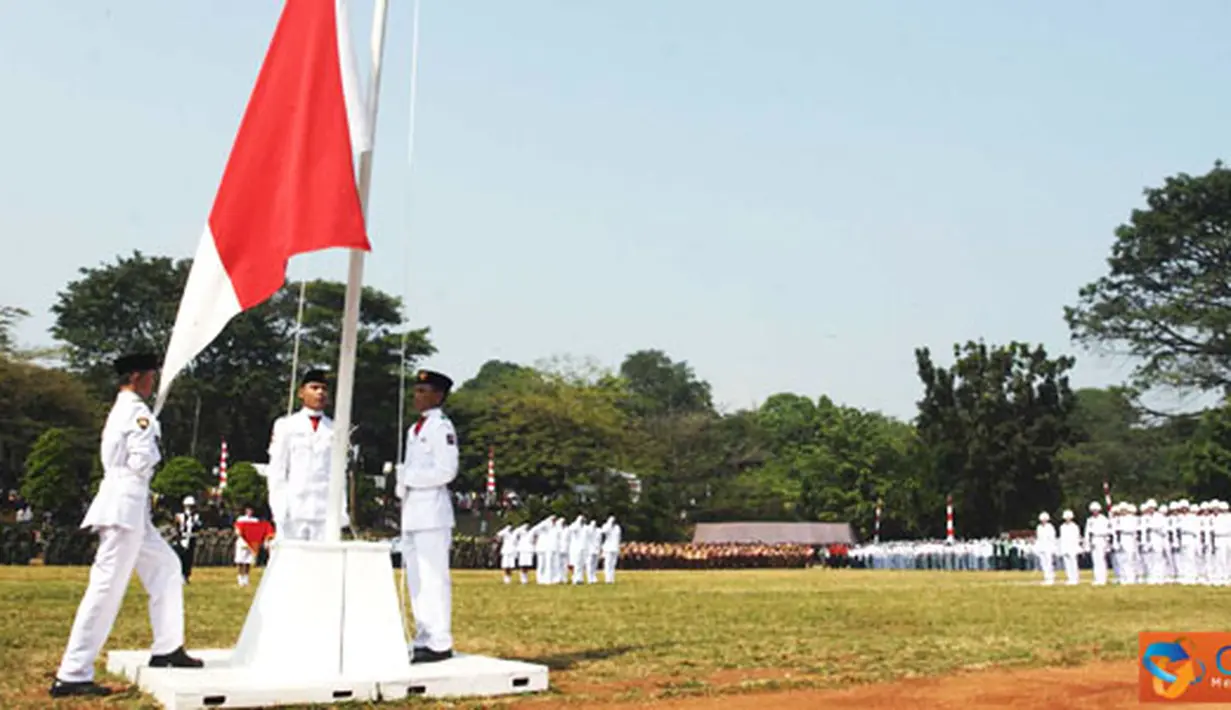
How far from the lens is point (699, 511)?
2685 inches

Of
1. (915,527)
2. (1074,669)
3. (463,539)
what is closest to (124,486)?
(1074,669)

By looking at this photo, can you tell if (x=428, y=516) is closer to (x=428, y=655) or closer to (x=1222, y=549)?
(x=428, y=655)

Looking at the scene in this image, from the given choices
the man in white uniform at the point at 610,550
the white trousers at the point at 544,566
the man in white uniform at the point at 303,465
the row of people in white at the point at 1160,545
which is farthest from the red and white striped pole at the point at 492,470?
the man in white uniform at the point at 303,465

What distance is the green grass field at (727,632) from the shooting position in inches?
332

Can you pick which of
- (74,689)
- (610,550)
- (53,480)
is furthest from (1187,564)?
(53,480)

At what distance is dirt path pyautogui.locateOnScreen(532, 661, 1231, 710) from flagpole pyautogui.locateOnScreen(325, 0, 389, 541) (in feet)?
6.25

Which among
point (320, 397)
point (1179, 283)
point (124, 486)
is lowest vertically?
point (124, 486)

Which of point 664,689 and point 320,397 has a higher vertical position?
point 320,397

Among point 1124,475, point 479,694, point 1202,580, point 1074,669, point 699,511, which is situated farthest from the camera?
point 699,511

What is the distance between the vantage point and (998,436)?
5612cm

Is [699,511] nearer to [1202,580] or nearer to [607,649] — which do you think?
[1202,580]

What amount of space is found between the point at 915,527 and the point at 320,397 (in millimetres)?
52546

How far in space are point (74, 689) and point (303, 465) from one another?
12.5 feet

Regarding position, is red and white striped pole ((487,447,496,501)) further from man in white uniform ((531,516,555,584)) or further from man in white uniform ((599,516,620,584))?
man in white uniform ((531,516,555,584))
